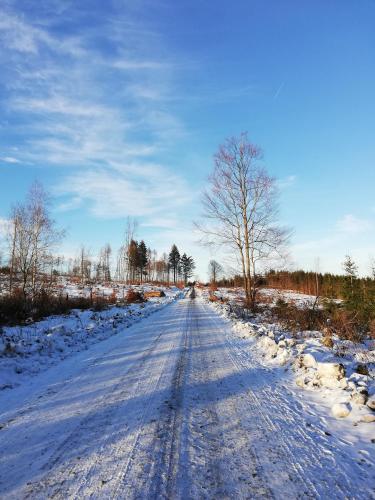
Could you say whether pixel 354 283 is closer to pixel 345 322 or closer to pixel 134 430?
pixel 345 322

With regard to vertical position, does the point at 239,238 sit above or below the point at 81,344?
above

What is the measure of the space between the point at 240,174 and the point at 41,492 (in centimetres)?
1780

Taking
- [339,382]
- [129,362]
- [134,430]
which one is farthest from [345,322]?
[134,430]

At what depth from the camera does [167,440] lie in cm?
363

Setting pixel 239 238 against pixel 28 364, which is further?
pixel 239 238

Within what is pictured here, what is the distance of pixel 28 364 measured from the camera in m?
6.89

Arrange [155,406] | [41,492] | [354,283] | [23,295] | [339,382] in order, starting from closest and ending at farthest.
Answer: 1. [41,492]
2. [155,406]
3. [339,382]
4. [23,295]
5. [354,283]

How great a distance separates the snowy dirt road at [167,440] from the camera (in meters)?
2.85

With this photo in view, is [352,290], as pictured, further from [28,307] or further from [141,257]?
[141,257]

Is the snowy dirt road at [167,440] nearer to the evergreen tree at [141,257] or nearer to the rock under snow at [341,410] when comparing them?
the rock under snow at [341,410]

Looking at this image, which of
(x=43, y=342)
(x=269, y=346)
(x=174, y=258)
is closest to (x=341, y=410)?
(x=269, y=346)

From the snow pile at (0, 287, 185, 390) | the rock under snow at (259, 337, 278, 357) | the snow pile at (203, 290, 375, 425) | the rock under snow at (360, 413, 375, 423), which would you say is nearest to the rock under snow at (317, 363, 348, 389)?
the snow pile at (203, 290, 375, 425)

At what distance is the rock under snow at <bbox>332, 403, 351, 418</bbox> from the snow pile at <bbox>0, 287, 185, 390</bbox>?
18.0 feet

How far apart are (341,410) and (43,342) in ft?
23.6
